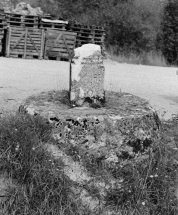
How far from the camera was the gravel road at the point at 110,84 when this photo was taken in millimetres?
7966

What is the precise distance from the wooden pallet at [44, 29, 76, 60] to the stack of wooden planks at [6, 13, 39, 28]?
3.12ft

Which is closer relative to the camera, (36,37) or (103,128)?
(103,128)

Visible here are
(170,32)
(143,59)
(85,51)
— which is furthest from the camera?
(170,32)

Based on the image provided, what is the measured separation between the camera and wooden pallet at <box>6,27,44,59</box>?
1703cm

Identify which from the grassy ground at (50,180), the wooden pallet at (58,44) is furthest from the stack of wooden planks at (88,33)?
the grassy ground at (50,180)

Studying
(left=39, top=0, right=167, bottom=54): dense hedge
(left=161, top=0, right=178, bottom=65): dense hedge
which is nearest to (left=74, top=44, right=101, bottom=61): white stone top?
(left=39, top=0, right=167, bottom=54): dense hedge

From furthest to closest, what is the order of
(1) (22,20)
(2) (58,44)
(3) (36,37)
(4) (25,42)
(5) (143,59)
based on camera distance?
(5) (143,59)
(1) (22,20)
(2) (58,44)
(3) (36,37)
(4) (25,42)

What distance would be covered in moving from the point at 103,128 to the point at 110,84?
16.9 feet

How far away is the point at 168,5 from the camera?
21.6 meters

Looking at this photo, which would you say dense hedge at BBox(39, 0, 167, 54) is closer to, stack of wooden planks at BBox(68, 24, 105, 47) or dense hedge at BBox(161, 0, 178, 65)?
dense hedge at BBox(161, 0, 178, 65)

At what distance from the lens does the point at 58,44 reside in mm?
17609

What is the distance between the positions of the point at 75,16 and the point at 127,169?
880 inches

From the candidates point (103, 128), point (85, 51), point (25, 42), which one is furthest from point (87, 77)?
point (25, 42)

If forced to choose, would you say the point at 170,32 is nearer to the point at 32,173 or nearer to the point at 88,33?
the point at 88,33
